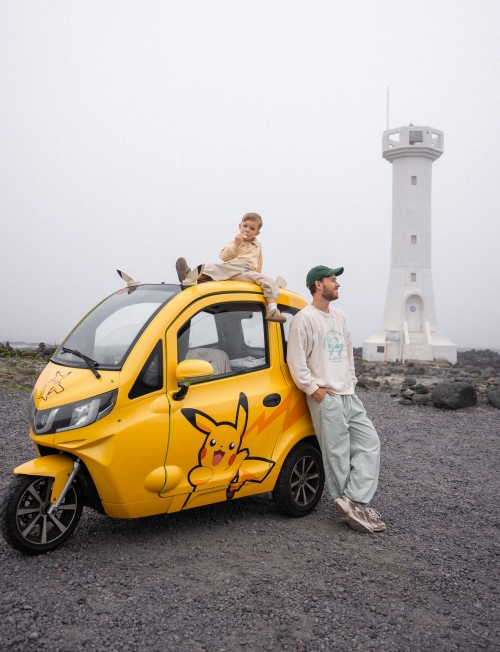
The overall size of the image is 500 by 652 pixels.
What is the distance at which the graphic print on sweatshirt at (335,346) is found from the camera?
594 cm

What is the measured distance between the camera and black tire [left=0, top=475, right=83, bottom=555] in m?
4.44

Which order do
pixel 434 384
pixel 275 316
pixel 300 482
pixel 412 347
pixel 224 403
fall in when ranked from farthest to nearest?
1. pixel 412 347
2. pixel 434 384
3. pixel 300 482
4. pixel 275 316
5. pixel 224 403

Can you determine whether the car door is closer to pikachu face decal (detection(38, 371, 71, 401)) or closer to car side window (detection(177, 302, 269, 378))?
car side window (detection(177, 302, 269, 378))

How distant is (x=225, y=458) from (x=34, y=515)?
1529 mm

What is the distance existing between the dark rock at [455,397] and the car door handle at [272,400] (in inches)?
382

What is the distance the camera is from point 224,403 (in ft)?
Answer: 17.1

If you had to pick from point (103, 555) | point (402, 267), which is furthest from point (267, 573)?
point (402, 267)

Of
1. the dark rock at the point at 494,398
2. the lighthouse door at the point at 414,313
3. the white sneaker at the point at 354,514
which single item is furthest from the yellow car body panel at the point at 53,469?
the lighthouse door at the point at 414,313

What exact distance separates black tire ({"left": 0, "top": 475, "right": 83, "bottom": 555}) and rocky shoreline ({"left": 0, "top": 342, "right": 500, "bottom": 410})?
10.1 metres

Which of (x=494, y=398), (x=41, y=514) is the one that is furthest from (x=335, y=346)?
(x=494, y=398)

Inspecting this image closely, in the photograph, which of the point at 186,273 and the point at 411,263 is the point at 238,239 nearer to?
the point at 186,273

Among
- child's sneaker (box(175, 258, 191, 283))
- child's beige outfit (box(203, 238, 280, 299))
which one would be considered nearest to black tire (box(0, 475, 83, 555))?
child's sneaker (box(175, 258, 191, 283))

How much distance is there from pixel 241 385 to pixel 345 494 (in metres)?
1.45

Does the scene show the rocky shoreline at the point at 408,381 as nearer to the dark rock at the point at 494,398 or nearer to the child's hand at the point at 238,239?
the dark rock at the point at 494,398
